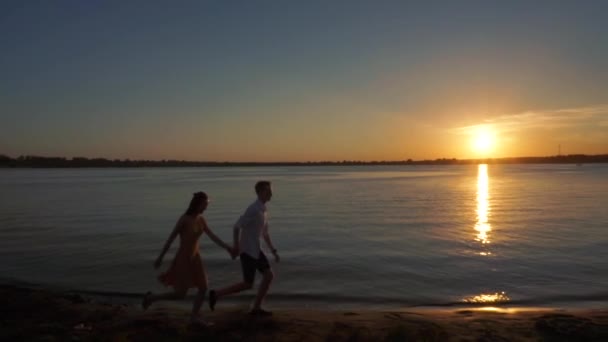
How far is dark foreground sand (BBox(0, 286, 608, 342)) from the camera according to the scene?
678 cm

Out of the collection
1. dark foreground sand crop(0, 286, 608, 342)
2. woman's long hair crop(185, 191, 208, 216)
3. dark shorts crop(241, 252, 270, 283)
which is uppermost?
woman's long hair crop(185, 191, 208, 216)

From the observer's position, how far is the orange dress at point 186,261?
6.69 metres

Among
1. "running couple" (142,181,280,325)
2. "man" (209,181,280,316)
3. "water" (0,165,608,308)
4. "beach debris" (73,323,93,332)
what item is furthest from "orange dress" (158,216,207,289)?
"water" (0,165,608,308)

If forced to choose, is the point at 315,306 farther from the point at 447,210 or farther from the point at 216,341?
the point at 447,210

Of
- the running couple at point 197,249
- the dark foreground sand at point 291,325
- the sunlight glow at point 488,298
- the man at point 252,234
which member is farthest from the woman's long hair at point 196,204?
the sunlight glow at point 488,298

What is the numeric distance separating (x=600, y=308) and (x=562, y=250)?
641 cm

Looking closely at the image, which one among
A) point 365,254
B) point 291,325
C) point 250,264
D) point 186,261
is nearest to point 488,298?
point 291,325

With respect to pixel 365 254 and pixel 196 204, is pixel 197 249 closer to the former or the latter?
pixel 196 204

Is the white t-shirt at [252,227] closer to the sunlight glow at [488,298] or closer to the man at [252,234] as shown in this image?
the man at [252,234]

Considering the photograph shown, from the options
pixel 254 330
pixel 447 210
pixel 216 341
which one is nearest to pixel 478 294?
pixel 254 330

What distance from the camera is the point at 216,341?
6523mm

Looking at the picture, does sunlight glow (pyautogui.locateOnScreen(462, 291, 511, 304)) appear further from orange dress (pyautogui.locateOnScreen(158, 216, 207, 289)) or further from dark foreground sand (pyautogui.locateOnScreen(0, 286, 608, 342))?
orange dress (pyautogui.locateOnScreen(158, 216, 207, 289))

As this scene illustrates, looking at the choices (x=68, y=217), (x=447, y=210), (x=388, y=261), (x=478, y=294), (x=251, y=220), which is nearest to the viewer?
(x=251, y=220)

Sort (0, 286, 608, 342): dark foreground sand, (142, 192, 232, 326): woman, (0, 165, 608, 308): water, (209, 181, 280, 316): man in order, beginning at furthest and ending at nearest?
(0, 165, 608, 308): water
(209, 181, 280, 316): man
(0, 286, 608, 342): dark foreground sand
(142, 192, 232, 326): woman
